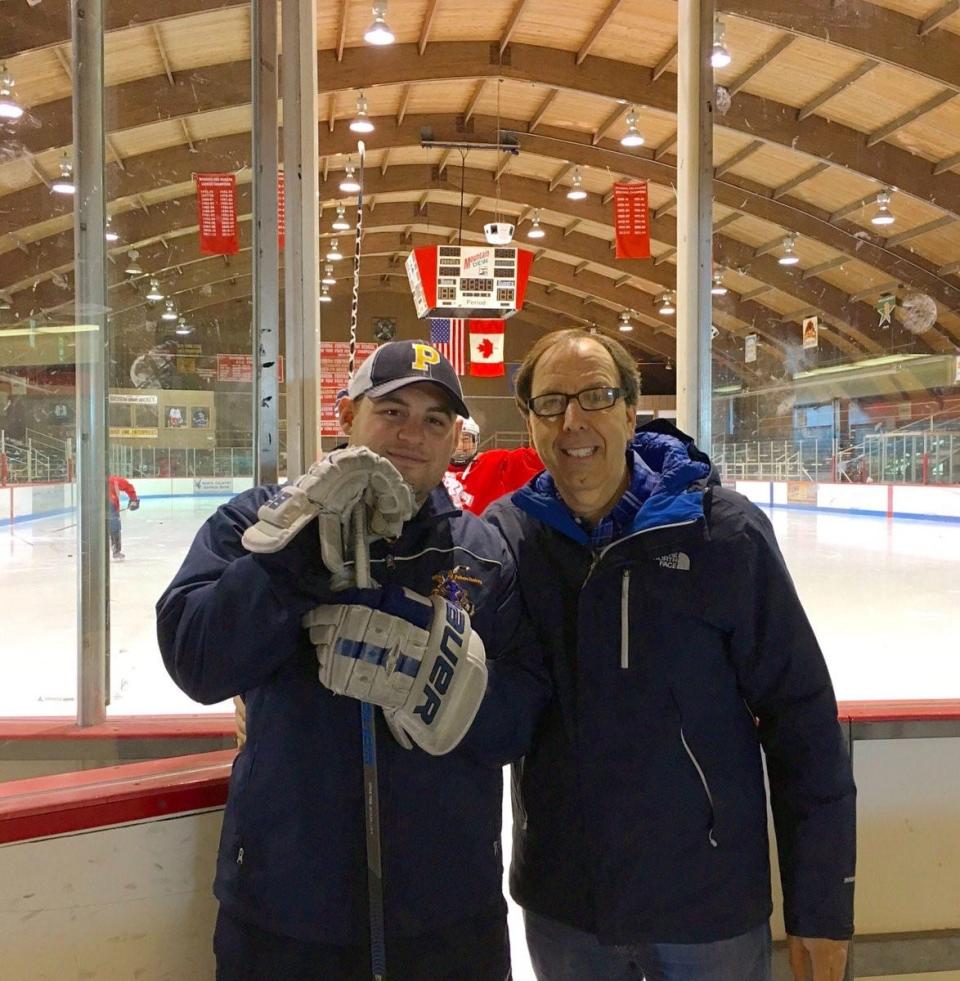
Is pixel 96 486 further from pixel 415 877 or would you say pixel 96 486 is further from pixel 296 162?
pixel 415 877

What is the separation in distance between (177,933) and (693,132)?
2287 mm

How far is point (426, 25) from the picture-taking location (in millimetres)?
7598

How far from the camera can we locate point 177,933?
1.45 m

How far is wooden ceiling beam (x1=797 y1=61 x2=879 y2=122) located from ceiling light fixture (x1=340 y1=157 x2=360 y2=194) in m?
7.96

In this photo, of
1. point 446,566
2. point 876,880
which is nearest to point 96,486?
point 446,566

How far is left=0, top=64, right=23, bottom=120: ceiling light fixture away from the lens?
1.74m

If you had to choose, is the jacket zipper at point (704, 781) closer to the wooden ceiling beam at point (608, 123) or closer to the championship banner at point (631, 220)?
the championship banner at point (631, 220)

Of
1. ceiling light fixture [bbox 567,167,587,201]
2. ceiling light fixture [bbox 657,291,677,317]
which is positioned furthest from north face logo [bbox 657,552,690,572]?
ceiling light fixture [bbox 657,291,677,317]

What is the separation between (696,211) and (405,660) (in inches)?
69.3

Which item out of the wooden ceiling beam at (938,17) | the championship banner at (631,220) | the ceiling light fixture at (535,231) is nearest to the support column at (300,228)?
the wooden ceiling beam at (938,17)

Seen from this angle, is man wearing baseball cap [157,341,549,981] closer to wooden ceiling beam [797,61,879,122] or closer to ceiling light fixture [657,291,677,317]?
wooden ceiling beam [797,61,879,122]

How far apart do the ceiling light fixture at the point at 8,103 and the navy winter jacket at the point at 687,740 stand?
1.60 meters

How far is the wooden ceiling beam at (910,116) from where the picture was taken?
2.59 m

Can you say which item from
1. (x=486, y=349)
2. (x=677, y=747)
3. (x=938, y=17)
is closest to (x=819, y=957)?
(x=677, y=747)
